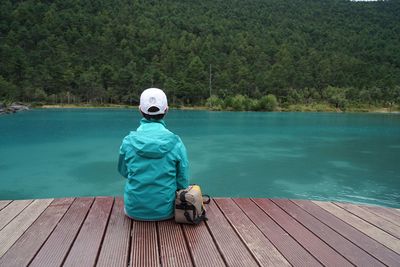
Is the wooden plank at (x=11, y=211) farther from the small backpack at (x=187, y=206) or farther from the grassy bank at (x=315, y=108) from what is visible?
the grassy bank at (x=315, y=108)

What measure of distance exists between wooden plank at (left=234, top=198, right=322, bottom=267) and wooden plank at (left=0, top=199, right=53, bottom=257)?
1.80 m

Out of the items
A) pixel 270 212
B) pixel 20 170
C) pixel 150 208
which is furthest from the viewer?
pixel 20 170

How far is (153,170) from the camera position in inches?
104

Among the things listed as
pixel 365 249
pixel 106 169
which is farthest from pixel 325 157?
pixel 365 249

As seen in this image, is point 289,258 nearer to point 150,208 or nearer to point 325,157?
point 150,208

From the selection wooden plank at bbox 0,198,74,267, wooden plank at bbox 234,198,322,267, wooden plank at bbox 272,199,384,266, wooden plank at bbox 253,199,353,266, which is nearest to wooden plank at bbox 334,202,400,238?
wooden plank at bbox 272,199,384,266

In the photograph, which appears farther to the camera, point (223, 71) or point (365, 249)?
point (223, 71)

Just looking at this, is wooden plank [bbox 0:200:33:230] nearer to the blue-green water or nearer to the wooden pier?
the wooden pier

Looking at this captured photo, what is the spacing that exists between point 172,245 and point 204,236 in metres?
0.29

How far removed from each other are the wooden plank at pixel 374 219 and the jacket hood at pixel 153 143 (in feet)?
6.11

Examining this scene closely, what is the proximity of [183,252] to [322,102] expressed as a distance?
198ft

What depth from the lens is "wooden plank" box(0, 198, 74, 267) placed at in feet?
6.99

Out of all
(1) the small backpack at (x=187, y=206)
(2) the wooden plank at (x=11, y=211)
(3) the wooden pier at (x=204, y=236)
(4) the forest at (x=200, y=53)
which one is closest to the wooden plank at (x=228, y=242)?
(3) the wooden pier at (x=204, y=236)

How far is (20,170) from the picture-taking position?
11.1m
